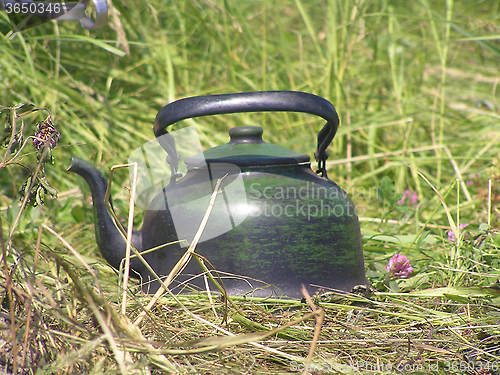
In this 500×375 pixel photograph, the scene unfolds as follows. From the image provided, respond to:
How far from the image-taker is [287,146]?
2.37 meters

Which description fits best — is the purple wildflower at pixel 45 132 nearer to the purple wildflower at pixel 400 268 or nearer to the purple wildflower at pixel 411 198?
the purple wildflower at pixel 400 268

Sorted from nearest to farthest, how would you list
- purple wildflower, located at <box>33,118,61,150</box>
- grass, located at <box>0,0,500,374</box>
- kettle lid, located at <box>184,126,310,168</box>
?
grass, located at <box>0,0,500,374</box>
purple wildflower, located at <box>33,118,61,150</box>
kettle lid, located at <box>184,126,310,168</box>

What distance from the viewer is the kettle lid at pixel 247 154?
4.00 feet

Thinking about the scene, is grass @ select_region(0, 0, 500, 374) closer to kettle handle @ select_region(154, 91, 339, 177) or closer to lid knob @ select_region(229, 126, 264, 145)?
kettle handle @ select_region(154, 91, 339, 177)

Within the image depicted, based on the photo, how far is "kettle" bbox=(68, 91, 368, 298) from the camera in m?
1.12

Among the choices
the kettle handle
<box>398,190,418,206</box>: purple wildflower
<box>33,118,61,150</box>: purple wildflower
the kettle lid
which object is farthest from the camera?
<box>398,190,418,206</box>: purple wildflower

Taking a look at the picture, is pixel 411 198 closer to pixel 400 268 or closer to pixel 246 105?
pixel 400 268

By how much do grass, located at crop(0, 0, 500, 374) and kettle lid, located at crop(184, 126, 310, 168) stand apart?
15.0 inches

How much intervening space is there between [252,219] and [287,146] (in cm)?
130

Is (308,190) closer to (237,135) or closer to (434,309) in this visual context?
(237,135)

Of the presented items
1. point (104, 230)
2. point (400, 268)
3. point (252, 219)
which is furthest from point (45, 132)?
point (400, 268)

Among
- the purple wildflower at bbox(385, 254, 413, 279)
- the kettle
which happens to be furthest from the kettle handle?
the purple wildflower at bbox(385, 254, 413, 279)

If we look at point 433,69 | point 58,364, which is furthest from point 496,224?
point 433,69

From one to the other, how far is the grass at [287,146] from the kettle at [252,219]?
74mm
